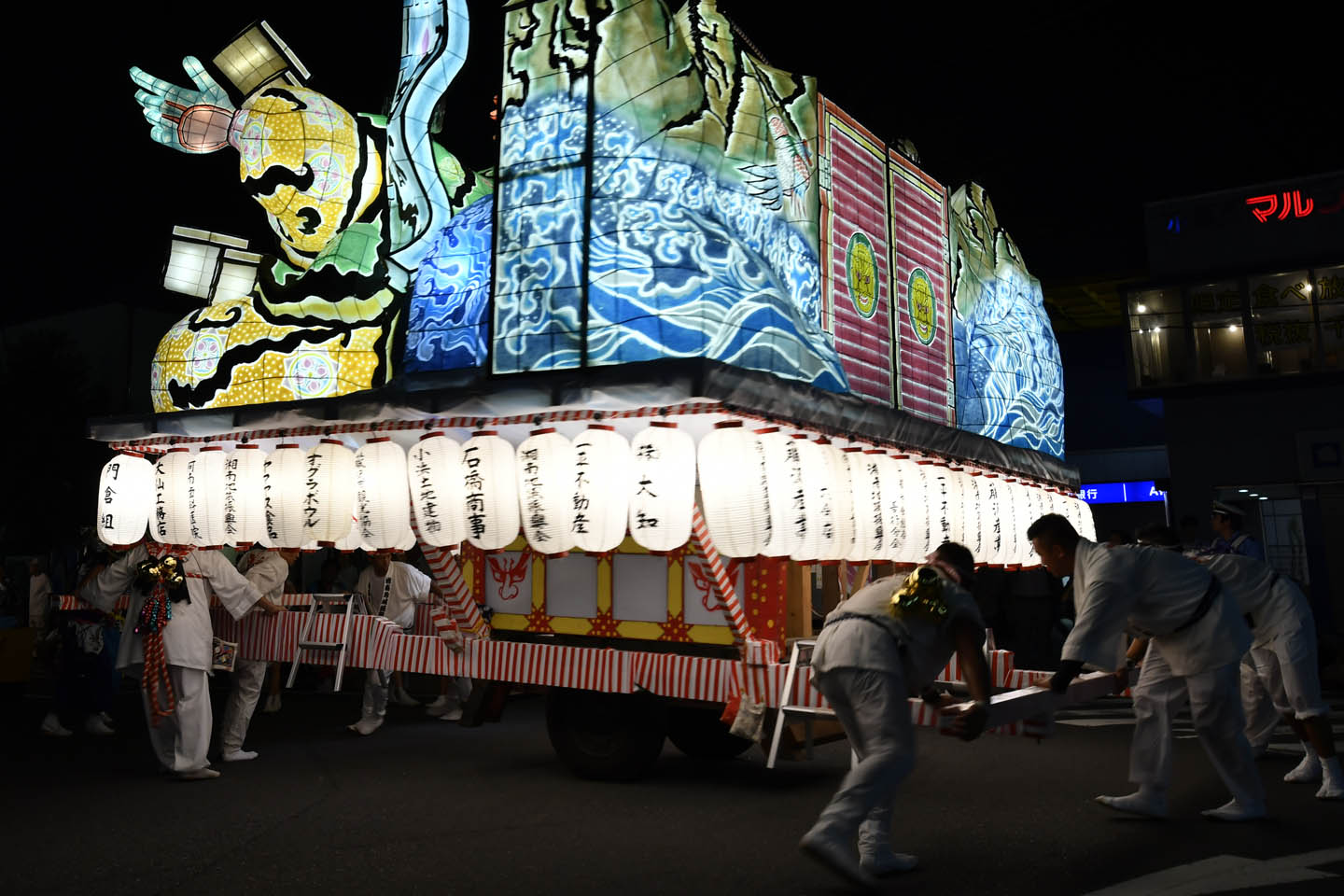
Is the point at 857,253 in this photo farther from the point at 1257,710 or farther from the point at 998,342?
the point at 1257,710

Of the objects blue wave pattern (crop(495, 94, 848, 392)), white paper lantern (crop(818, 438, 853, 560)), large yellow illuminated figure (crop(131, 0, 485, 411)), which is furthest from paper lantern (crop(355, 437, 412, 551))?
white paper lantern (crop(818, 438, 853, 560))

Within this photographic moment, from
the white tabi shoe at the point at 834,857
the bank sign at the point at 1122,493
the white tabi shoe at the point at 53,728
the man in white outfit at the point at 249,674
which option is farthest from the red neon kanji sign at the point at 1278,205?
the white tabi shoe at the point at 53,728

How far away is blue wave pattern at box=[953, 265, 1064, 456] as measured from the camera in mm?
13906

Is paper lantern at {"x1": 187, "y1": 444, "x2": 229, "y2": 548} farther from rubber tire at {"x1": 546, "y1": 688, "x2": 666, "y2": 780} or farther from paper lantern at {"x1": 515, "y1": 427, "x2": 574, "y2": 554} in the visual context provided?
rubber tire at {"x1": 546, "y1": 688, "x2": 666, "y2": 780}

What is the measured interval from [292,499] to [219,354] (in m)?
2.79

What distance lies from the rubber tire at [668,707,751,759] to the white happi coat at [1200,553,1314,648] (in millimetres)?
4010

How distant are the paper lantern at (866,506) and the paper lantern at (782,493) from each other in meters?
1.11

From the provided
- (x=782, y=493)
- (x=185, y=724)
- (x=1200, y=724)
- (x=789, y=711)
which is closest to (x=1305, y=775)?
(x=1200, y=724)

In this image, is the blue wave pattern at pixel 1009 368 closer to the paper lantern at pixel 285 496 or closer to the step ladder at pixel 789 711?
the step ladder at pixel 789 711

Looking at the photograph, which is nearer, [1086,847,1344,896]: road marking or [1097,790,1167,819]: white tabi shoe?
[1086,847,1344,896]: road marking

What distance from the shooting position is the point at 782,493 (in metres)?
7.55

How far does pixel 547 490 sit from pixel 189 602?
3.07 metres

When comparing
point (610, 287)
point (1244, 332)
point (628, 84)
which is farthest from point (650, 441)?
point (1244, 332)

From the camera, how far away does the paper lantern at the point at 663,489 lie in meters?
7.46
